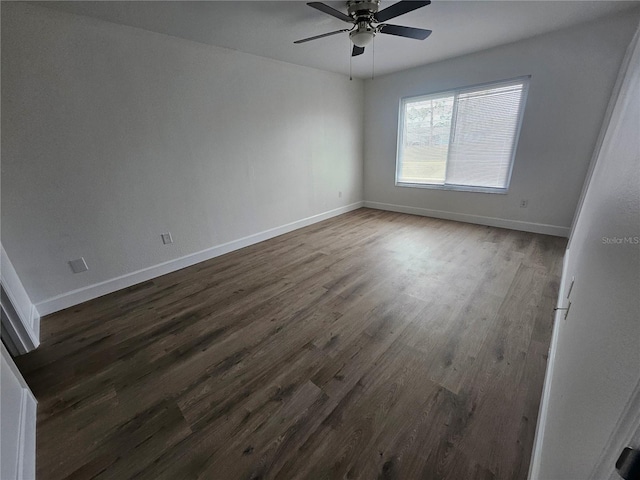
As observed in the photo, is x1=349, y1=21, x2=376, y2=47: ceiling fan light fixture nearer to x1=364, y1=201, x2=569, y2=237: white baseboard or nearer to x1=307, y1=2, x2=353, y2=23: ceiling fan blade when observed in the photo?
x1=307, y1=2, x2=353, y2=23: ceiling fan blade

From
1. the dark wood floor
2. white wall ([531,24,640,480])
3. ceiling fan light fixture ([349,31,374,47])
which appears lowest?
the dark wood floor

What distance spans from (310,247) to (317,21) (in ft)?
7.77

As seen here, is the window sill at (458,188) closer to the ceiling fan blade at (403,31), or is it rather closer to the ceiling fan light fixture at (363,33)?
the ceiling fan blade at (403,31)

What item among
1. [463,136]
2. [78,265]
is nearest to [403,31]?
[463,136]

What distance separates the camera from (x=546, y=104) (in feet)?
9.87

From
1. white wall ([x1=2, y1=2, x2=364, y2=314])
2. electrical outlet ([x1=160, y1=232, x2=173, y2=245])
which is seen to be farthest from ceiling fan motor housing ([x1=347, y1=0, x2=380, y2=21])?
electrical outlet ([x1=160, y1=232, x2=173, y2=245])

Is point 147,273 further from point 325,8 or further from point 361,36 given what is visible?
point 361,36

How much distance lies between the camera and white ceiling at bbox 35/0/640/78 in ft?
6.59

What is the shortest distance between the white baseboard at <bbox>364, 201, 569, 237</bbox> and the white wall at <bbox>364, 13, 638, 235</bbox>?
0.04 feet

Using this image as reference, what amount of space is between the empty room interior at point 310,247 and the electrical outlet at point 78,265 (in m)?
0.06

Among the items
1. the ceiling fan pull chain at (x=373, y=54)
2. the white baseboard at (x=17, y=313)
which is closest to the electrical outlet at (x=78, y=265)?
the white baseboard at (x=17, y=313)

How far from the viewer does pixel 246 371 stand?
1536 millimetres

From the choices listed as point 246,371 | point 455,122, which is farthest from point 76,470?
point 455,122

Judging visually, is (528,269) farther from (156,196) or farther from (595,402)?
(156,196)
